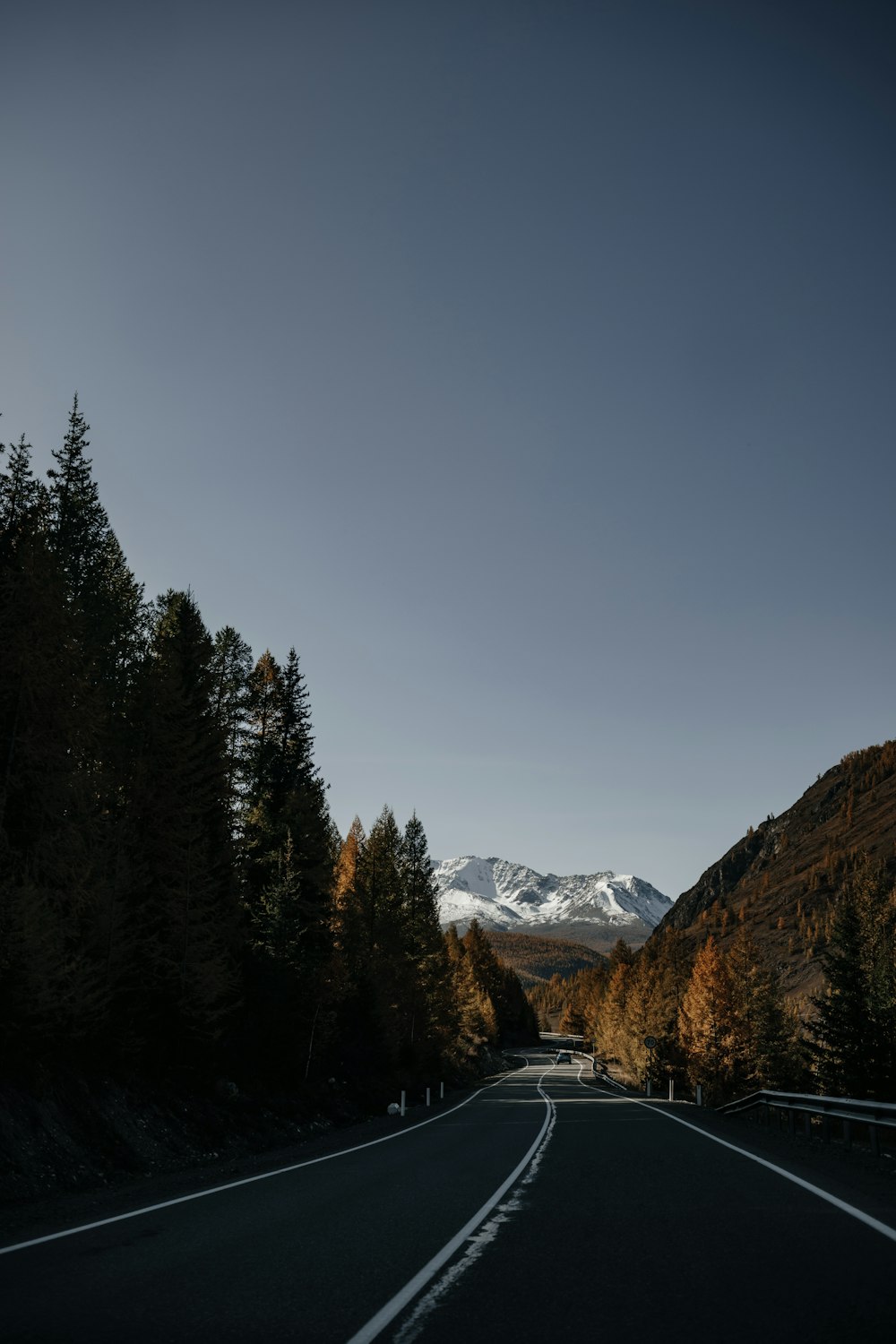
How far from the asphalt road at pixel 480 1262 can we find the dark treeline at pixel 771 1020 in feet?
111

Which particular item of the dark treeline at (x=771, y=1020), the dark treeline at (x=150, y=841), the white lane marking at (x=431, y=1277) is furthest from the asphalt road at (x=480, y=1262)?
the dark treeline at (x=771, y=1020)

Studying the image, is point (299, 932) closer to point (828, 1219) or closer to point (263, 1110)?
point (263, 1110)

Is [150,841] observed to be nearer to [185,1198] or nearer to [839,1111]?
[185,1198]

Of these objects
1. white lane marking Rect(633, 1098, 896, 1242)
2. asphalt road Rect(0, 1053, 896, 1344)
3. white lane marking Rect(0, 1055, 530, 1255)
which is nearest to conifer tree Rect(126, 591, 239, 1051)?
white lane marking Rect(0, 1055, 530, 1255)

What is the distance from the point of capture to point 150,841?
84.9 feet

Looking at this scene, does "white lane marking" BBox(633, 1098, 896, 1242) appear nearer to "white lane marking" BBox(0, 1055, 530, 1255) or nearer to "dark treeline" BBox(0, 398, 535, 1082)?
"white lane marking" BBox(0, 1055, 530, 1255)

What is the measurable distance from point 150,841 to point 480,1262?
21023mm

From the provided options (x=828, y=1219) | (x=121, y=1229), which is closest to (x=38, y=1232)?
(x=121, y=1229)

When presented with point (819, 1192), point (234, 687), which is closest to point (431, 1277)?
point (819, 1192)

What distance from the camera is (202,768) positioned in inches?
1133

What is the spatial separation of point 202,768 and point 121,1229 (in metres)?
20.4

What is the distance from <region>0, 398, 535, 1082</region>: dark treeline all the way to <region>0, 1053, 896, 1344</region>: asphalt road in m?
8.91

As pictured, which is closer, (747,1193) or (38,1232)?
(38,1232)

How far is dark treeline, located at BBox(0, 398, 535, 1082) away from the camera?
18.3 metres
